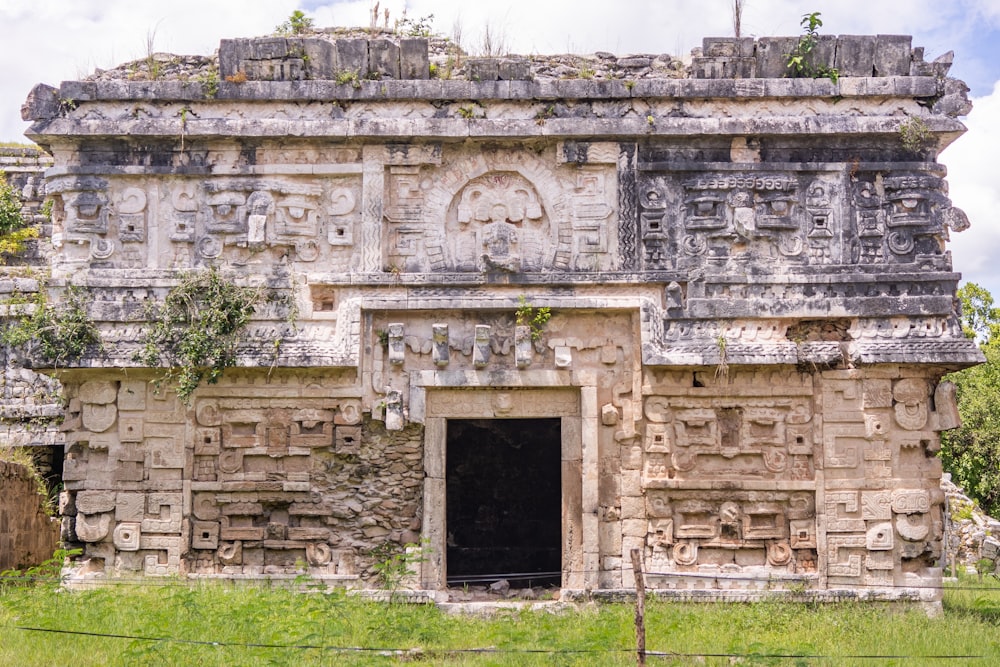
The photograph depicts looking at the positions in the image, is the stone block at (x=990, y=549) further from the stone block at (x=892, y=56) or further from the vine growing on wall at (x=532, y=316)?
the vine growing on wall at (x=532, y=316)

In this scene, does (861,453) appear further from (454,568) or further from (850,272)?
(454,568)

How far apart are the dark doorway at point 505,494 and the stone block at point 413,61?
5.50 meters

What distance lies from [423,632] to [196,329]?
361 centimetres

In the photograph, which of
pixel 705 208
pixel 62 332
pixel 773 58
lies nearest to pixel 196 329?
pixel 62 332

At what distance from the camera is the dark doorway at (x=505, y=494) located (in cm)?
1426

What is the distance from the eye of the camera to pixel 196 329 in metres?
9.69

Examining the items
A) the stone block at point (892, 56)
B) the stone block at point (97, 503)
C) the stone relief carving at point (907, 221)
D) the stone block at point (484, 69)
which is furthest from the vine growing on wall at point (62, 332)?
the stone block at point (892, 56)

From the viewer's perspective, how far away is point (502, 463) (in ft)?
47.7

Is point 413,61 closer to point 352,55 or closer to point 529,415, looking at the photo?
point 352,55

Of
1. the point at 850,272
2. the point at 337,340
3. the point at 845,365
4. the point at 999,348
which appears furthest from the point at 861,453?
the point at 999,348

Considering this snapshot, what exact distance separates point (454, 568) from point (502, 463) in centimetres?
160

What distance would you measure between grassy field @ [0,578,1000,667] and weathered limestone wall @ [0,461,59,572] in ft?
5.54

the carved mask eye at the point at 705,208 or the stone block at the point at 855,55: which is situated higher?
the stone block at the point at 855,55

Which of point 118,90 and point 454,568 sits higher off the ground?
point 118,90
